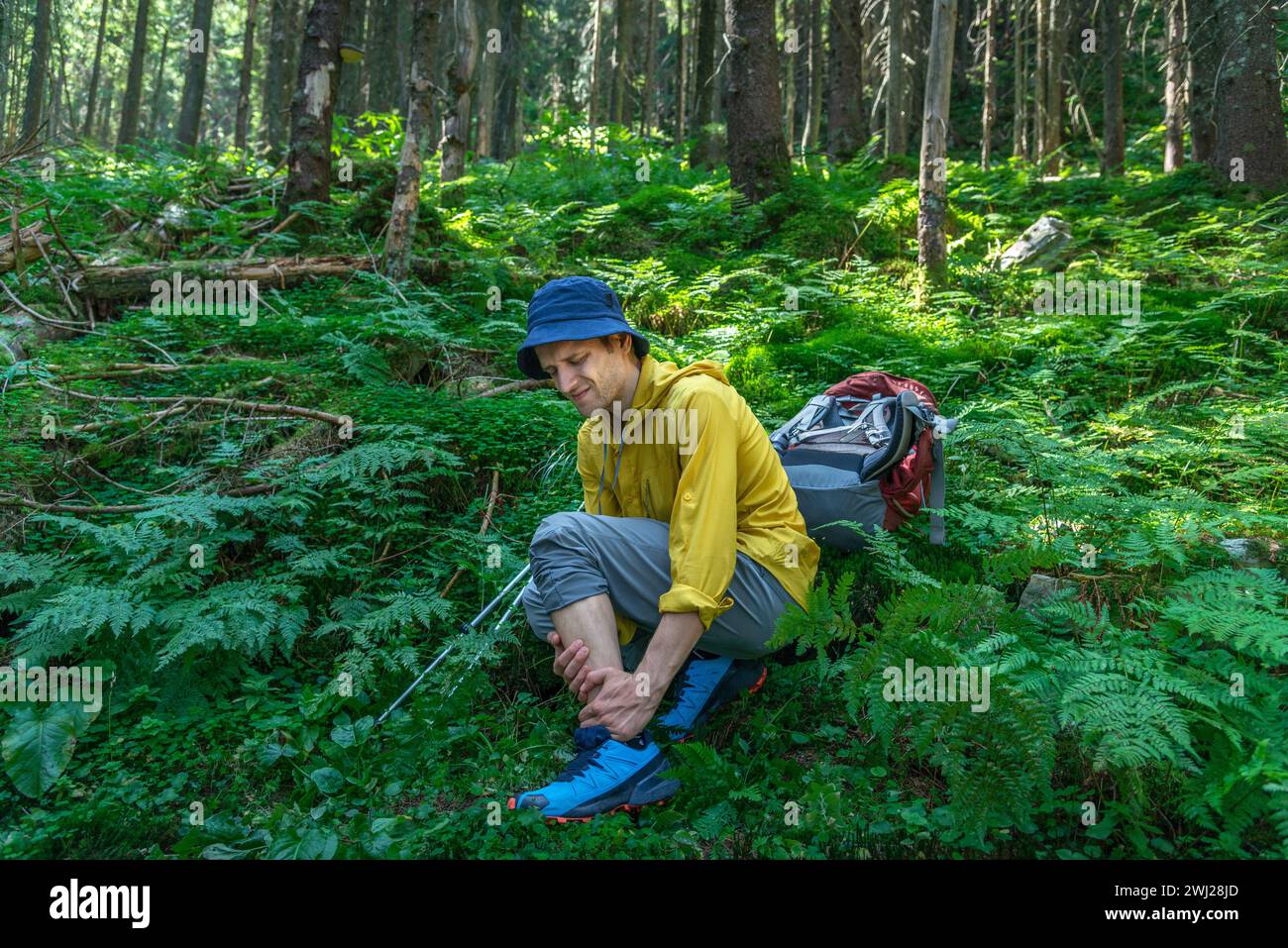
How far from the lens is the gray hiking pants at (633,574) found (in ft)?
10.7

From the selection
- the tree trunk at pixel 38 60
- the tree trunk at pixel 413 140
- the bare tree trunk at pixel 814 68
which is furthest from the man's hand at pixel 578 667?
the tree trunk at pixel 38 60

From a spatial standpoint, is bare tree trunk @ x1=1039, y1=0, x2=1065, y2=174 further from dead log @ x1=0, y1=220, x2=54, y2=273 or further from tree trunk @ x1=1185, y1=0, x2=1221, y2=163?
dead log @ x1=0, y1=220, x2=54, y2=273

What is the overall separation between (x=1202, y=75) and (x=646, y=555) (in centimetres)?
1246

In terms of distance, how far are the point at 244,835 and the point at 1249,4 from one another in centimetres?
1259

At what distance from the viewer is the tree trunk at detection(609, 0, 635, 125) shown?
64.8 ft

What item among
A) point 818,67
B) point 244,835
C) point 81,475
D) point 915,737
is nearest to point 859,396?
point 915,737

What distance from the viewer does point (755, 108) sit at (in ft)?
32.9

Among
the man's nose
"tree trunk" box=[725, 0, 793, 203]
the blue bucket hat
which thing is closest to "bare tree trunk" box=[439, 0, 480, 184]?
"tree trunk" box=[725, 0, 793, 203]

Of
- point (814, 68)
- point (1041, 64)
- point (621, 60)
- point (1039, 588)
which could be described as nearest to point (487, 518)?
point (1039, 588)

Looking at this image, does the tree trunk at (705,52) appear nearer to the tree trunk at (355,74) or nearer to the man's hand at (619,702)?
the tree trunk at (355,74)

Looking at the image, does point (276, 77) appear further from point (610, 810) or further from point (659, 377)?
point (610, 810)

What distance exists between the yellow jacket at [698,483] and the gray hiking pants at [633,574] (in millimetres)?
83

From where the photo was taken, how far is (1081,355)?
21.3 feet

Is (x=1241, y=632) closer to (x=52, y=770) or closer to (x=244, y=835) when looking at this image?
(x=244, y=835)
